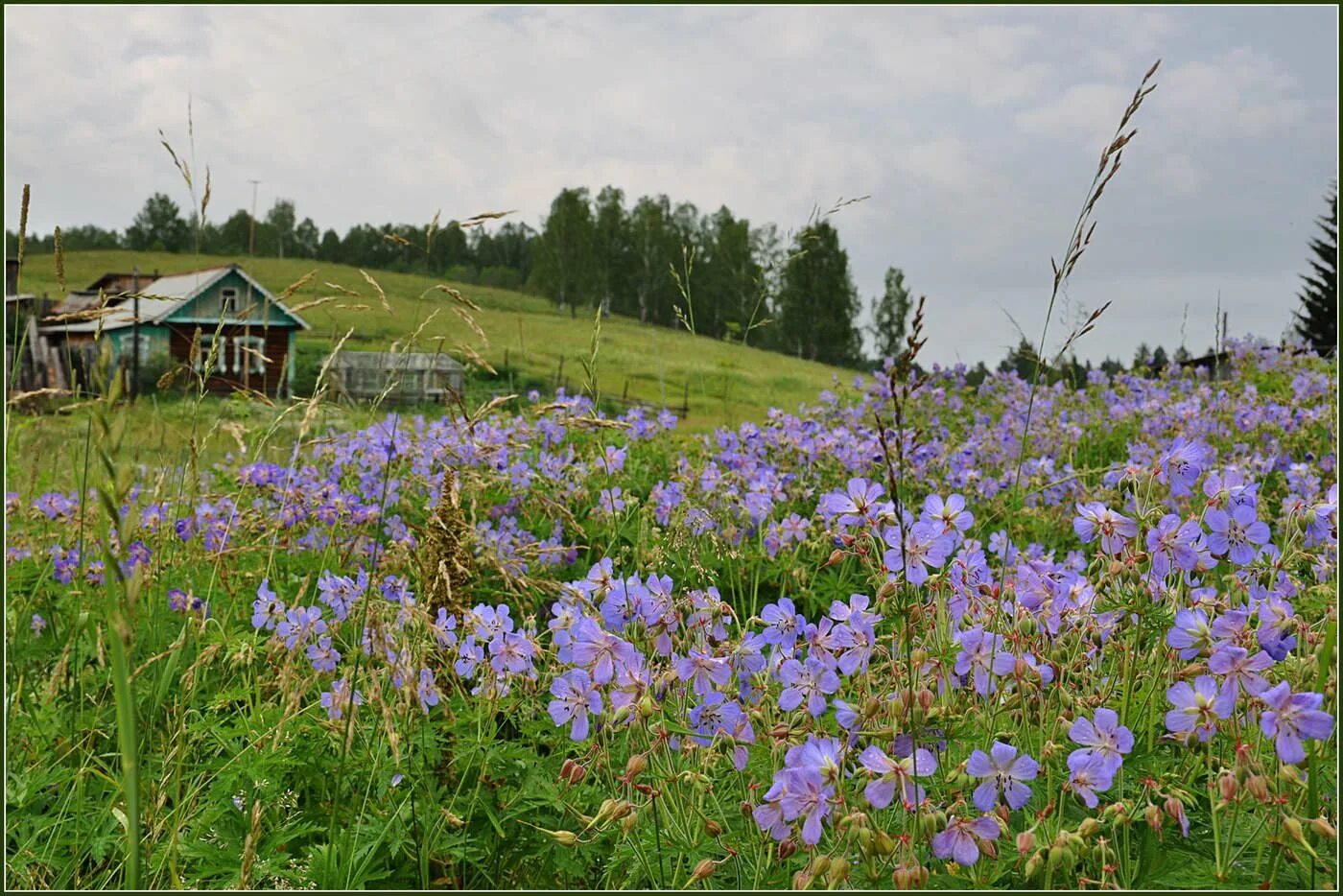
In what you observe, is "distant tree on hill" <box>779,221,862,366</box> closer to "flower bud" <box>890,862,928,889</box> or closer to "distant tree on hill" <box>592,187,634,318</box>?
"distant tree on hill" <box>592,187,634,318</box>

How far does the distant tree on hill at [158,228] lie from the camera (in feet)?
268

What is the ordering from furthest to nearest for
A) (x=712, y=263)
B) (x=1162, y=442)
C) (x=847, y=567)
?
(x=712, y=263) → (x=1162, y=442) → (x=847, y=567)

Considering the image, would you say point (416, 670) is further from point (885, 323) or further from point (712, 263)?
point (712, 263)

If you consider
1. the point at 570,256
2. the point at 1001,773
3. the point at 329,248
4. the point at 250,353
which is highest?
the point at 329,248

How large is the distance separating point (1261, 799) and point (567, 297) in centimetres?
7648

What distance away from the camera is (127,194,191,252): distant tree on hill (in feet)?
268

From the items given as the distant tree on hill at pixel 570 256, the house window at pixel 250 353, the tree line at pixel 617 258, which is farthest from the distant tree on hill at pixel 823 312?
the house window at pixel 250 353

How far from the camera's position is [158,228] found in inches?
3314

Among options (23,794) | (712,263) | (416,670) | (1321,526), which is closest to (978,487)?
(1321,526)

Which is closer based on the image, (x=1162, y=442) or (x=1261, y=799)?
(x=1261, y=799)

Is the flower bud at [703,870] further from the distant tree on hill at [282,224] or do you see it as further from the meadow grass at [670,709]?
the distant tree on hill at [282,224]

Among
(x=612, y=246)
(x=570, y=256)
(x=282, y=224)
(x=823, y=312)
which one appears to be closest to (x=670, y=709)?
(x=823, y=312)

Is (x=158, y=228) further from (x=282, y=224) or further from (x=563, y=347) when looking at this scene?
(x=563, y=347)

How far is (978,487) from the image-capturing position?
507cm
